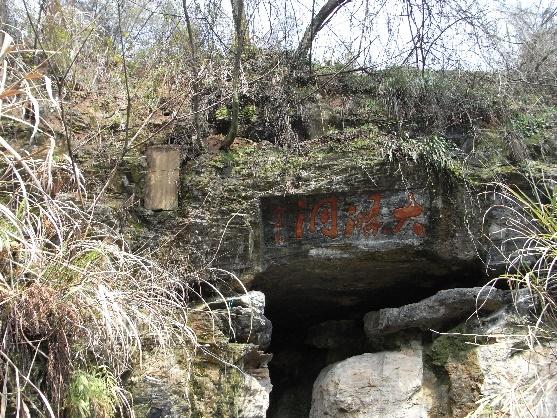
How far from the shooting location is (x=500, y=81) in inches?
185

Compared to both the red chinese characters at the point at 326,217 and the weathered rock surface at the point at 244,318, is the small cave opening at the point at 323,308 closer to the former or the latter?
the red chinese characters at the point at 326,217

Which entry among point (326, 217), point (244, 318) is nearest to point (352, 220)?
point (326, 217)

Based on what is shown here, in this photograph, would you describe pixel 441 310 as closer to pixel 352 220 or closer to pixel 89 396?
pixel 352 220

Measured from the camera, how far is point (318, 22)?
5055mm

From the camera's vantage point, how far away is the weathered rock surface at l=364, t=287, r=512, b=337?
13.7 feet

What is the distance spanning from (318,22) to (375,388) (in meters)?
2.78

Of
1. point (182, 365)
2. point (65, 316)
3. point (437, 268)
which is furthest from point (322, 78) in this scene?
point (65, 316)

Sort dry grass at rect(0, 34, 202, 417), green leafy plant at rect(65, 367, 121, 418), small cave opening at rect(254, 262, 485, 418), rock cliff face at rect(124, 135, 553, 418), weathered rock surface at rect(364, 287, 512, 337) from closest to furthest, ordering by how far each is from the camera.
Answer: dry grass at rect(0, 34, 202, 417) → green leafy plant at rect(65, 367, 121, 418) → rock cliff face at rect(124, 135, 553, 418) → weathered rock surface at rect(364, 287, 512, 337) → small cave opening at rect(254, 262, 485, 418)

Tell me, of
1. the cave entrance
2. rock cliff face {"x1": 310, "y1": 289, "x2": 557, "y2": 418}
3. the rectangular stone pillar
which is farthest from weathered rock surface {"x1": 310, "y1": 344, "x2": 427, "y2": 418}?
the rectangular stone pillar

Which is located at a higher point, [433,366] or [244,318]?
[244,318]

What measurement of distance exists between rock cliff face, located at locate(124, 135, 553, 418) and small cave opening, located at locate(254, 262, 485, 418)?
0.02 metres

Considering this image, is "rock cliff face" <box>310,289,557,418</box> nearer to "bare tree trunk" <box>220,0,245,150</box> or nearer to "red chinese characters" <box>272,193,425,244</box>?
"red chinese characters" <box>272,193,425,244</box>

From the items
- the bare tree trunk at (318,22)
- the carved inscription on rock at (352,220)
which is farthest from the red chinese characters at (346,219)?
the bare tree trunk at (318,22)

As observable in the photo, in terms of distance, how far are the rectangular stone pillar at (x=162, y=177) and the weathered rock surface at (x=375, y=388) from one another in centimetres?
170
